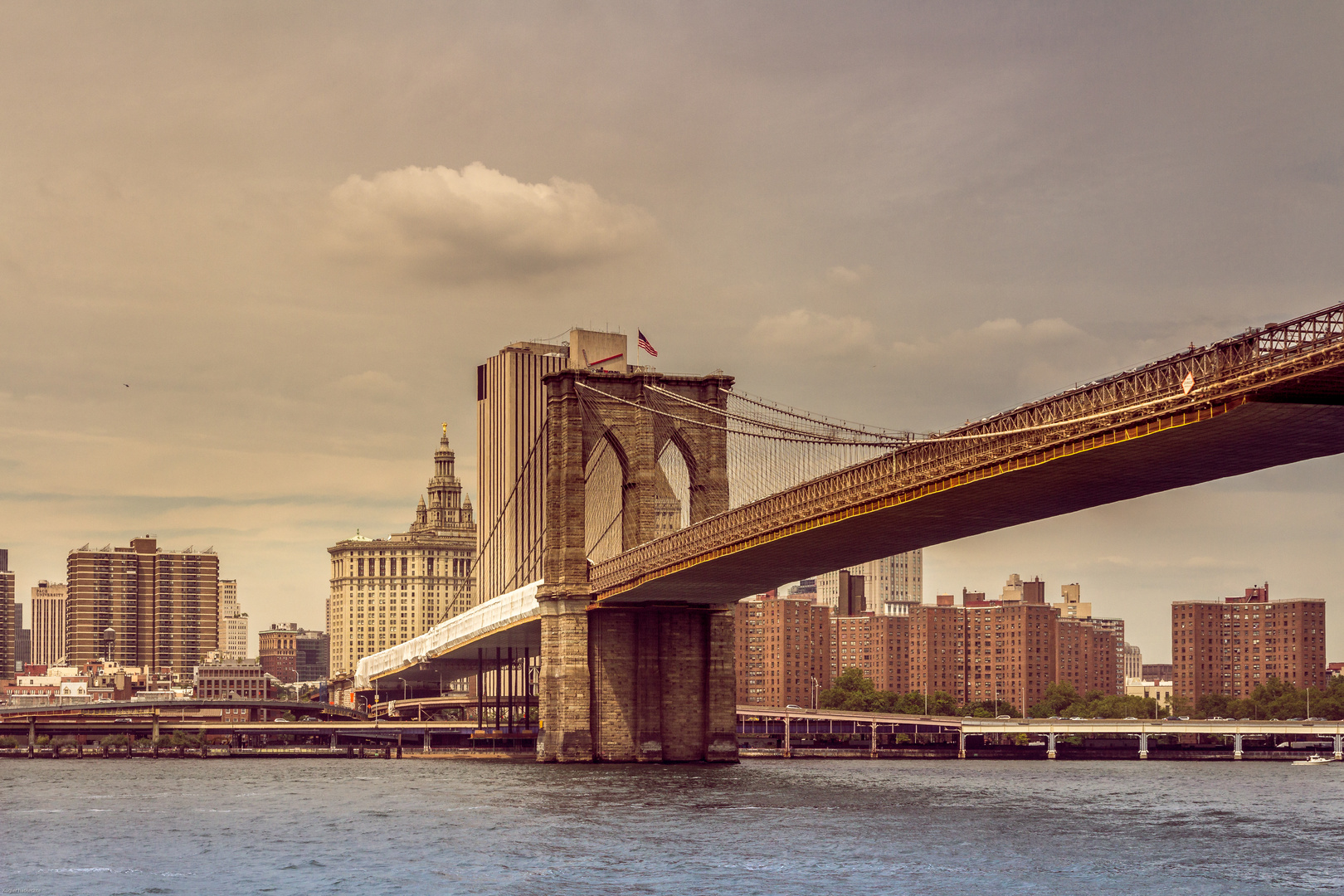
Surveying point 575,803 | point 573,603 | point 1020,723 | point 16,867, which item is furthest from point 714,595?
point 1020,723

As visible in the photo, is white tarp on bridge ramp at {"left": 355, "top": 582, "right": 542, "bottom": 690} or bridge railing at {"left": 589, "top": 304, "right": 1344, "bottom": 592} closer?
bridge railing at {"left": 589, "top": 304, "right": 1344, "bottom": 592}

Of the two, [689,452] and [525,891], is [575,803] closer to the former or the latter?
[525,891]

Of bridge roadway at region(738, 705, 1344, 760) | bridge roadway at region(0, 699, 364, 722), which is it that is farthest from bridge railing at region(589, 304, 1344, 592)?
bridge roadway at region(0, 699, 364, 722)

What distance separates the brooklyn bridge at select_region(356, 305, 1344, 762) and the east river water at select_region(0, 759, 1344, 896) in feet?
17.9

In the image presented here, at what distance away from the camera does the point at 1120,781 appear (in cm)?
10231

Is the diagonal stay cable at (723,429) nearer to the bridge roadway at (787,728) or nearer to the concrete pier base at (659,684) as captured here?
the concrete pier base at (659,684)

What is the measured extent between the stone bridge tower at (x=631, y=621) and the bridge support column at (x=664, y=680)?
0.07 metres

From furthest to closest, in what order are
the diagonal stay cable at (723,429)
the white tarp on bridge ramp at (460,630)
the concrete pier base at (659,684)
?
the white tarp on bridge ramp at (460,630) < the concrete pier base at (659,684) < the diagonal stay cable at (723,429)

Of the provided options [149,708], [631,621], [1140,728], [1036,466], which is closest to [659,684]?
[631,621]

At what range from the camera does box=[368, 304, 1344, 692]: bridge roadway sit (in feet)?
153

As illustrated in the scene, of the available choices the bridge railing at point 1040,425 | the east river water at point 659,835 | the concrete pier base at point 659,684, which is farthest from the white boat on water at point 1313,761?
the bridge railing at point 1040,425

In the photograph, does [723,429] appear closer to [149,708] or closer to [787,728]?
[787,728]

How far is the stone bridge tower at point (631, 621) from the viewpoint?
315 feet

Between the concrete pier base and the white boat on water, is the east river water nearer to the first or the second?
the concrete pier base
